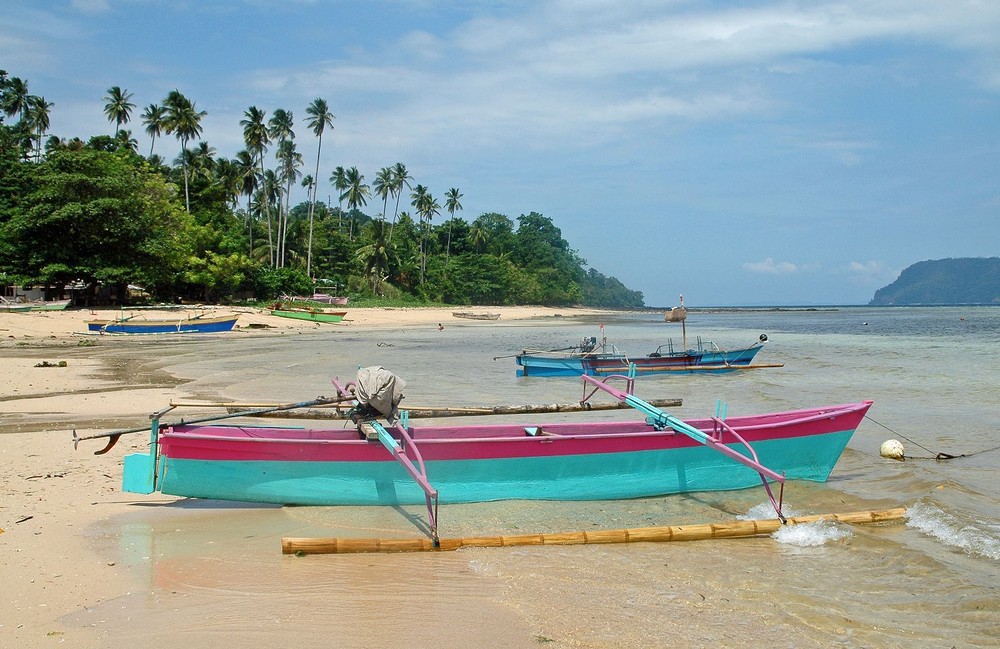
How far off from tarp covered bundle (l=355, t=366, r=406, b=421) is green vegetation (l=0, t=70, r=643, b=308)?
107 feet

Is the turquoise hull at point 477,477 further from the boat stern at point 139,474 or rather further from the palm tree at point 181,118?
the palm tree at point 181,118

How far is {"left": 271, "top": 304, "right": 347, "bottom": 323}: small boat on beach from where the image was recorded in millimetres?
42688

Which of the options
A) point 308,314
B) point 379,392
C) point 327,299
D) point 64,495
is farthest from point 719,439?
point 327,299

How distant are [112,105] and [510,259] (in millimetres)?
47325

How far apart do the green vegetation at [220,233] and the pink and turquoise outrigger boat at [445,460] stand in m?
32.4

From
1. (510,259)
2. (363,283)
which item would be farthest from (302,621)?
(510,259)

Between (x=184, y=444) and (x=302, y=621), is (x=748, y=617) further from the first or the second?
(x=184, y=444)

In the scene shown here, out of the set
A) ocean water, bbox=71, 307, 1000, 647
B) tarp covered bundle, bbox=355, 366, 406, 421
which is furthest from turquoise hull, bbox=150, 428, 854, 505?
tarp covered bundle, bbox=355, 366, 406, 421

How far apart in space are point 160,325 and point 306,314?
41.1 ft

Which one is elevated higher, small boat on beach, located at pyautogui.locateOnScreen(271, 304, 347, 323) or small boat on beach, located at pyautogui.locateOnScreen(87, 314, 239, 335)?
small boat on beach, located at pyautogui.locateOnScreen(271, 304, 347, 323)

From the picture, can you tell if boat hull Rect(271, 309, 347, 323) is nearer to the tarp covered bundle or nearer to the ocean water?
the ocean water

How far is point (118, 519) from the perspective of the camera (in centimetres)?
644

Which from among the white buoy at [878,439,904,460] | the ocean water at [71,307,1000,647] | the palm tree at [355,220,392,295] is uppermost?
the palm tree at [355,220,392,295]

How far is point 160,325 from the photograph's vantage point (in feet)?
102
